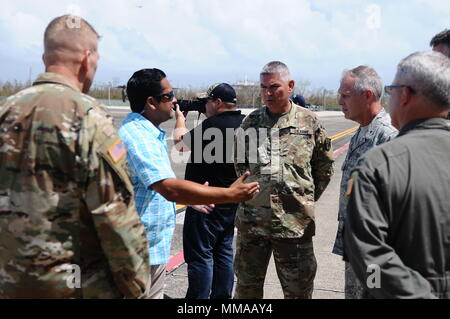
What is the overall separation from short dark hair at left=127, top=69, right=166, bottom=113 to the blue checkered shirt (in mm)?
98

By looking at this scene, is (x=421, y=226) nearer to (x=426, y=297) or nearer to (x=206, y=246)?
(x=426, y=297)

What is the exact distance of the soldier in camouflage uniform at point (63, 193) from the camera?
174cm

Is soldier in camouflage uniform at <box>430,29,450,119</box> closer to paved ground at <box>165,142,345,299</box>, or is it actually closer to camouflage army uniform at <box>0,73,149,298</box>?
paved ground at <box>165,142,345,299</box>

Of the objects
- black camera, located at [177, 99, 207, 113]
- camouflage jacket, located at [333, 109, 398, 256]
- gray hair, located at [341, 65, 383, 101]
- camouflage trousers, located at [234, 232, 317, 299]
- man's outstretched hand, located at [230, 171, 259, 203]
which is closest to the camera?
man's outstretched hand, located at [230, 171, 259, 203]

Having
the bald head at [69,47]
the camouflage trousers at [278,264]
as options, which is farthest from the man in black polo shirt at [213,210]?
the bald head at [69,47]

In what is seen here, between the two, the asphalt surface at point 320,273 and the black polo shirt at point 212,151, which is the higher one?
the black polo shirt at point 212,151

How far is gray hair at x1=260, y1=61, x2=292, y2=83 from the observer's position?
3.51 m

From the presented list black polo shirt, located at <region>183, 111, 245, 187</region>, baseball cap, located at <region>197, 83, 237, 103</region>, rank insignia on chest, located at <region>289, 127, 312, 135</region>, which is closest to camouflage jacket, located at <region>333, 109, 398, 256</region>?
rank insignia on chest, located at <region>289, 127, 312, 135</region>

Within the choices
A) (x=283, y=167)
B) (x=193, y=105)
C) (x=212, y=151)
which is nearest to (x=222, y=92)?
(x=193, y=105)

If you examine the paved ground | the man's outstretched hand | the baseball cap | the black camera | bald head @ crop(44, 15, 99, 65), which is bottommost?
the paved ground

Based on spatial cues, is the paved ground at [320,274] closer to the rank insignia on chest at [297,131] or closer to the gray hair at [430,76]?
the rank insignia on chest at [297,131]

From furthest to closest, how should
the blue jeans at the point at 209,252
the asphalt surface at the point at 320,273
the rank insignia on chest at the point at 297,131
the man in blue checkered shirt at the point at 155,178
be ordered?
the asphalt surface at the point at 320,273 → the blue jeans at the point at 209,252 → the rank insignia on chest at the point at 297,131 → the man in blue checkered shirt at the point at 155,178

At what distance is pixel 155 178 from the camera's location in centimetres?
244

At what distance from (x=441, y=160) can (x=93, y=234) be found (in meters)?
1.44
